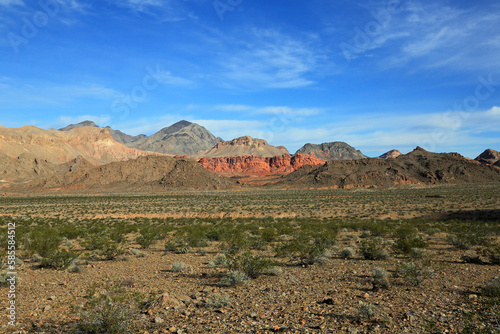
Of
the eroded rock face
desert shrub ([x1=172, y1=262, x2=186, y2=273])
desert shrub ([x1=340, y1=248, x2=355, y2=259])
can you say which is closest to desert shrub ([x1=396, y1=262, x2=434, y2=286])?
desert shrub ([x1=340, y1=248, x2=355, y2=259])

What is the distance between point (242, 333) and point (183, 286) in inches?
143

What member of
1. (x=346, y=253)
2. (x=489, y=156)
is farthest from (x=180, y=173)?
(x=489, y=156)

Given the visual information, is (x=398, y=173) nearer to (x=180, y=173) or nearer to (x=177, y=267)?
(x=180, y=173)

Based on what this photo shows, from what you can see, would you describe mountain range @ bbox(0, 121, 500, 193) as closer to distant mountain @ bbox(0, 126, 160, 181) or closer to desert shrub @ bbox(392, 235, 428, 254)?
distant mountain @ bbox(0, 126, 160, 181)

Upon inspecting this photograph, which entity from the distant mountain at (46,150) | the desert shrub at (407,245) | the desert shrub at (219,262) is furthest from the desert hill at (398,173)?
the distant mountain at (46,150)

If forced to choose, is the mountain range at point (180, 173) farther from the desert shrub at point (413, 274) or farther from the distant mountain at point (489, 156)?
the desert shrub at point (413, 274)

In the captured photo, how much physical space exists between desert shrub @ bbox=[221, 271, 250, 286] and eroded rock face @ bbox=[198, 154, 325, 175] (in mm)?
171375

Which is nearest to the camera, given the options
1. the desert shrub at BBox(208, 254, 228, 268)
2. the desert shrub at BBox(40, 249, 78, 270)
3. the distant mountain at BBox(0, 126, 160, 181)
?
the desert shrub at BBox(40, 249, 78, 270)

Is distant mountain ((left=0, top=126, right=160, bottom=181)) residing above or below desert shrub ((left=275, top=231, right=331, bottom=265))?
above

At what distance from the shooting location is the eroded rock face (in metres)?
183

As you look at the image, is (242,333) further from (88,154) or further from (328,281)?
(88,154)

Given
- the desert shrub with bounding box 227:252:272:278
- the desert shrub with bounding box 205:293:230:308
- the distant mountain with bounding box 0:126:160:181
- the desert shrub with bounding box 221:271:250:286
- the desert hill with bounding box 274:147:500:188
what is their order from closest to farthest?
the desert shrub with bounding box 205:293:230:308, the desert shrub with bounding box 221:271:250:286, the desert shrub with bounding box 227:252:272:278, the desert hill with bounding box 274:147:500:188, the distant mountain with bounding box 0:126:160:181

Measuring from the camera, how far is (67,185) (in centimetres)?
9744

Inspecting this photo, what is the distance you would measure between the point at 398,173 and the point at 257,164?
327 ft
